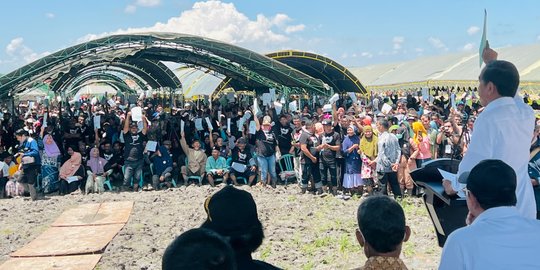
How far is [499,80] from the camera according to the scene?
2.82 meters

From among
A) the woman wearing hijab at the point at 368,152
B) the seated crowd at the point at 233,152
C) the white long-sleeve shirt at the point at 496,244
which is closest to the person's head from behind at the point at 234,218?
the white long-sleeve shirt at the point at 496,244

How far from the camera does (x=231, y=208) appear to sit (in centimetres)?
215

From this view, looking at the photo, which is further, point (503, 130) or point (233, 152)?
point (233, 152)

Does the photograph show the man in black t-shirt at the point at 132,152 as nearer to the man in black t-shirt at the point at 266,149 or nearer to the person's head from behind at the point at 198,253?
the man in black t-shirt at the point at 266,149

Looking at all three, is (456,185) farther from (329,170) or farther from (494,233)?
(329,170)

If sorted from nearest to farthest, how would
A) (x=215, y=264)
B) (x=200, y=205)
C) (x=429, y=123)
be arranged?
(x=215, y=264) < (x=200, y=205) < (x=429, y=123)

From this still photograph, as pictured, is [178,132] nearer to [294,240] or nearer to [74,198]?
[74,198]

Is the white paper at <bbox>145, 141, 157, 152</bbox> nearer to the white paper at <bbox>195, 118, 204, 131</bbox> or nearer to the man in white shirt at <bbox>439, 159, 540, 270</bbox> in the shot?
the white paper at <bbox>195, 118, 204, 131</bbox>

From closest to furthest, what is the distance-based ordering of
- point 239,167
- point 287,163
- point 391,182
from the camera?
point 391,182, point 239,167, point 287,163

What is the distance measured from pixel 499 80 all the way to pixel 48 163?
33.4ft

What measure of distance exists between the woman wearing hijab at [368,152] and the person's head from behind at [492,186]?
7296 mm

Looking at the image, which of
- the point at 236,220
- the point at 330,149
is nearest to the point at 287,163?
the point at 330,149

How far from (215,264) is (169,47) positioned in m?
14.5

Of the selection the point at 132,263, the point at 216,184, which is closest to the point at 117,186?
the point at 216,184
